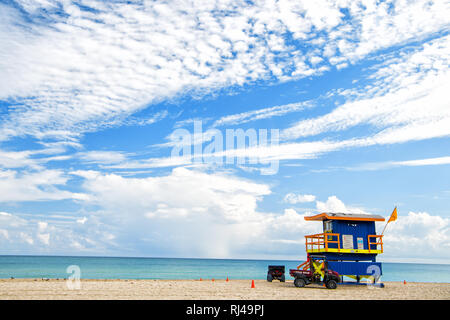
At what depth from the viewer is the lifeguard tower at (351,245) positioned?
100ft

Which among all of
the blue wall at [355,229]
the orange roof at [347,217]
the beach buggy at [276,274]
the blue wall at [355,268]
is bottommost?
the beach buggy at [276,274]

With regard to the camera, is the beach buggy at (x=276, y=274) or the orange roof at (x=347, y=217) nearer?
the orange roof at (x=347, y=217)

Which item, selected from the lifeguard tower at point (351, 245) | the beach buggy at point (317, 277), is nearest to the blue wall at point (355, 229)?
the lifeguard tower at point (351, 245)

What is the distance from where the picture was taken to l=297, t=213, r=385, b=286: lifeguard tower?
30.6 metres

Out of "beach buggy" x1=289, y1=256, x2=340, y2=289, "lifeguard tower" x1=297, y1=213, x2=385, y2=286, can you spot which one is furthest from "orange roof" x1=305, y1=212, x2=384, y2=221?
"beach buggy" x1=289, y1=256, x2=340, y2=289

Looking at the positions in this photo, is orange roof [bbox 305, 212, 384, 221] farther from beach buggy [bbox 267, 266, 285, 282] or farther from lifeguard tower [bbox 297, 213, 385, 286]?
beach buggy [bbox 267, 266, 285, 282]

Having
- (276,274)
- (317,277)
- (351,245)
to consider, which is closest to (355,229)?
(351,245)

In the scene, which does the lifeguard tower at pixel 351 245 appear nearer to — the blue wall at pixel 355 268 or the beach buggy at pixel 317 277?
the blue wall at pixel 355 268
